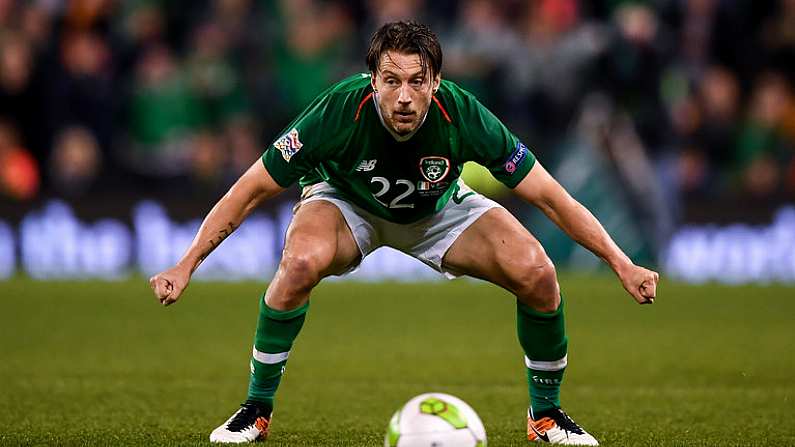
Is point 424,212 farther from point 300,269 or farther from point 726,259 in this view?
point 726,259

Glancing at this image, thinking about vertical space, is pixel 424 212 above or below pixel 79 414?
above

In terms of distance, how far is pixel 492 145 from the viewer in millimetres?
5387

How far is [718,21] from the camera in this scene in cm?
1526

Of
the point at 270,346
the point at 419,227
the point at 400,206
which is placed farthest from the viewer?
the point at 419,227

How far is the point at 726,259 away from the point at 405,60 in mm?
9086

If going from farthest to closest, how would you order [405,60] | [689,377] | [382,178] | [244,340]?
[244,340]
[689,377]
[382,178]
[405,60]

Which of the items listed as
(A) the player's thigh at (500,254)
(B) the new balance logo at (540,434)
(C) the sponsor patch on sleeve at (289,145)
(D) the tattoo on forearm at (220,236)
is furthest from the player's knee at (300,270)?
(B) the new balance logo at (540,434)

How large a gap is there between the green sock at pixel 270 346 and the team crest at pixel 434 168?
0.79m

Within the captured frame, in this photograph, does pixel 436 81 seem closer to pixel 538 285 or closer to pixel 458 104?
pixel 458 104

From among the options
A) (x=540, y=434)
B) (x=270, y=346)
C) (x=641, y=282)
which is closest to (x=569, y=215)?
(x=641, y=282)

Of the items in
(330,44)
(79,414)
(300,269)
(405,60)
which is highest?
(330,44)

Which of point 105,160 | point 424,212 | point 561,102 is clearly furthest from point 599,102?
point 424,212

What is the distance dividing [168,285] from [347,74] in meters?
9.64

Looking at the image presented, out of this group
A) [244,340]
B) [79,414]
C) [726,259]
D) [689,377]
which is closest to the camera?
[79,414]
